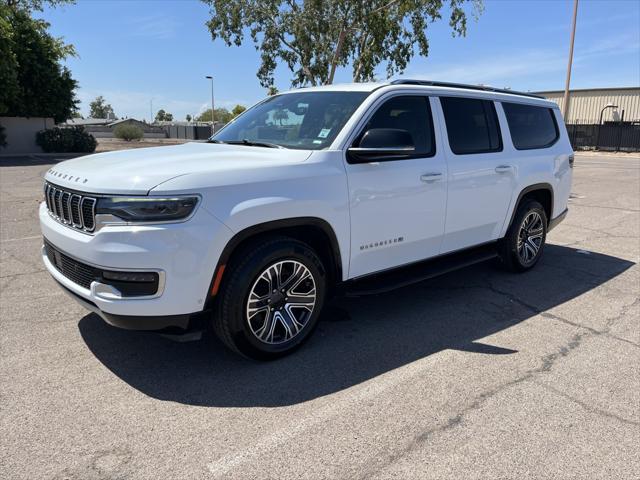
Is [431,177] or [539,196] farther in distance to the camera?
[539,196]

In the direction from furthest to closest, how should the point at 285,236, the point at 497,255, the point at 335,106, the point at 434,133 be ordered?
1. the point at 497,255
2. the point at 434,133
3. the point at 335,106
4. the point at 285,236

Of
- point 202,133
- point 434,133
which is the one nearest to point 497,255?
point 434,133

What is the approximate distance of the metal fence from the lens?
36.5m

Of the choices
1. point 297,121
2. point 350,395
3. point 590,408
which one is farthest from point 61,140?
point 590,408

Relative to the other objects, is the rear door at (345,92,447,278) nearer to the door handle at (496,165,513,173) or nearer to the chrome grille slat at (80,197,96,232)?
the door handle at (496,165,513,173)

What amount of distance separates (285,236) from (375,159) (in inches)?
37.1

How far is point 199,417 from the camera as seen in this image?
2984 mm

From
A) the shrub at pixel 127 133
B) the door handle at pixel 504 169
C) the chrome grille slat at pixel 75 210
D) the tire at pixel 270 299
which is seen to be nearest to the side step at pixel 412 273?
the tire at pixel 270 299

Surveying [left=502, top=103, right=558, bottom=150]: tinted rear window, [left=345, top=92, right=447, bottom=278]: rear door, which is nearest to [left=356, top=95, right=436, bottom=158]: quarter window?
[left=345, top=92, right=447, bottom=278]: rear door

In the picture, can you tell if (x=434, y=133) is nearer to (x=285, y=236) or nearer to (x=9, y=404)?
(x=285, y=236)

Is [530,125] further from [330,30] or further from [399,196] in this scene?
[330,30]

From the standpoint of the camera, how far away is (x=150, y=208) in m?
2.96

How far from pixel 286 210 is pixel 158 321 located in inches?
42.1

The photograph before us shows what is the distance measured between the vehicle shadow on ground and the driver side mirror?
145cm
